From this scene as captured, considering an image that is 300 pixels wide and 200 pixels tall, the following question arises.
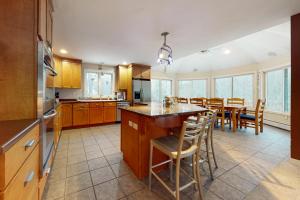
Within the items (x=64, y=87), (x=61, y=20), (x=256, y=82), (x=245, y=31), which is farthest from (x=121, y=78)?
(x=256, y=82)

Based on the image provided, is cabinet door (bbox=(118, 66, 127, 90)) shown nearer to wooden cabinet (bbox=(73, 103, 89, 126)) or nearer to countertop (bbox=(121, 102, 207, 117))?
wooden cabinet (bbox=(73, 103, 89, 126))

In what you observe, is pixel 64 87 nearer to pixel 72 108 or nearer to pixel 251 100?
pixel 72 108

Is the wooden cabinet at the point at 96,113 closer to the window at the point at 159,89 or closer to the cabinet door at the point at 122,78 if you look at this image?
the cabinet door at the point at 122,78

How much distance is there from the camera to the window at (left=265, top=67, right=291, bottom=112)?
4.05m

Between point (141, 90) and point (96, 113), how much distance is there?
191 cm

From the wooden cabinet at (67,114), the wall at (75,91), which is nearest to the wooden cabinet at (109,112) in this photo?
the wooden cabinet at (67,114)

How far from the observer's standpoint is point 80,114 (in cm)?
430

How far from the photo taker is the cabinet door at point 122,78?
5.30 meters

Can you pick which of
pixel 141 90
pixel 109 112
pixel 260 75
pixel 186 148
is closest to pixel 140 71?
pixel 141 90

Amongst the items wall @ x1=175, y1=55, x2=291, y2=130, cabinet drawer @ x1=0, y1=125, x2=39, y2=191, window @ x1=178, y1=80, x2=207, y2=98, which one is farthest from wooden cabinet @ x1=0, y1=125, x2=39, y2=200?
window @ x1=178, y1=80, x2=207, y2=98

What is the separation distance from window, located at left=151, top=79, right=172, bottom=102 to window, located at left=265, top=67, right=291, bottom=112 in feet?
13.4

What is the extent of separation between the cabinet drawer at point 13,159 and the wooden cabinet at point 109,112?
385 centimetres

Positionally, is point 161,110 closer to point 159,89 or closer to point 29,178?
point 29,178

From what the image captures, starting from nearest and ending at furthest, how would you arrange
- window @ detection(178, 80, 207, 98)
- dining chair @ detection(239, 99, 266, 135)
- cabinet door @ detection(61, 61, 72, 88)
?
dining chair @ detection(239, 99, 266, 135), cabinet door @ detection(61, 61, 72, 88), window @ detection(178, 80, 207, 98)
